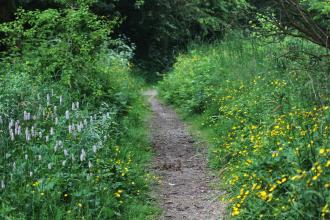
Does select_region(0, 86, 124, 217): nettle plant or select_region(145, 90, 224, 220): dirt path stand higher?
select_region(0, 86, 124, 217): nettle plant

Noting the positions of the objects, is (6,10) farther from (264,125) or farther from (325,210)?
(325,210)

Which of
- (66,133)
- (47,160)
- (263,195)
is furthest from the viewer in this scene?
(66,133)

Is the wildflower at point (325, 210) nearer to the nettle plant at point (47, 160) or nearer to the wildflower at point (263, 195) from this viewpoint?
the wildflower at point (263, 195)

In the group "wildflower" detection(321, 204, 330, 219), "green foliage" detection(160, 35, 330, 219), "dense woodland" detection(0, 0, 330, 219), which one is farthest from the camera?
"dense woodland" detection(0, 0, 330, 219)

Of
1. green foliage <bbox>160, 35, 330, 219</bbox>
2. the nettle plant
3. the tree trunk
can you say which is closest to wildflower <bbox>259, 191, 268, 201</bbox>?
green foliage <bbox>160, 35, 330, 219</bbox>

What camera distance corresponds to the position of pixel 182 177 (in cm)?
688

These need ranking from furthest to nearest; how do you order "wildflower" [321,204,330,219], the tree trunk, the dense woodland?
the tree trunk
the dense woodland
"wildflower" [321,204,330,219]

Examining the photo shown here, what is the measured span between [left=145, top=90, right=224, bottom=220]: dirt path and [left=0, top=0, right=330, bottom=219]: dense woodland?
0.71ft

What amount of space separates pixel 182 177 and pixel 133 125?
2954mm

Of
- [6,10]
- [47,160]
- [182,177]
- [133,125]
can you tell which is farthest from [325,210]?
[6,10]

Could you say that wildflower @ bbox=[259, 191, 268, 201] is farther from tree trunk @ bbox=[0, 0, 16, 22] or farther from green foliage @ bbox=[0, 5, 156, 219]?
tree trunk @ bbox=[0, 0, 16, 22]

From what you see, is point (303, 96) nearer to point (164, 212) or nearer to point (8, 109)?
point (164, 212)

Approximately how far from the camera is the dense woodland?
4617 millimetres

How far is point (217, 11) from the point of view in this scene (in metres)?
25.0
